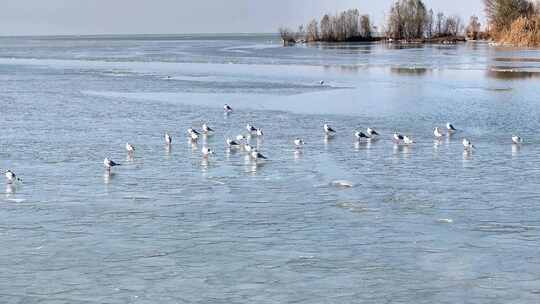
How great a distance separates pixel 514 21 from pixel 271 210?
89.9 m

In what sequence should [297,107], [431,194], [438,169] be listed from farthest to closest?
[297,107]
[438,169]
[431,194]

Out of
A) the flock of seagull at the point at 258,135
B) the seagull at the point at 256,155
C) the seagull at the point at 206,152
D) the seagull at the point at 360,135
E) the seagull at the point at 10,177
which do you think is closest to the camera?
the seagull at the point at 10,177

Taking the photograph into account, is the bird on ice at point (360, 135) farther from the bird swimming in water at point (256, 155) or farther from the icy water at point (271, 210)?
the bird swimming in water at point (256, 155)

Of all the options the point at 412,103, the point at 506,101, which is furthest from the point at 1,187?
the point at 506,101

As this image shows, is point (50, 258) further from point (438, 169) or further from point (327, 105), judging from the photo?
point (327, 105)

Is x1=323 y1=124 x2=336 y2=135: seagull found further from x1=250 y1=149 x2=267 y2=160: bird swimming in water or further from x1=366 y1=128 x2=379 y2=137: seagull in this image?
x1=250 y1=149 x2=267 y2=160: bird swimming in water

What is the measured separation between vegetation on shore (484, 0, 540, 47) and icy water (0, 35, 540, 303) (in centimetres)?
6095

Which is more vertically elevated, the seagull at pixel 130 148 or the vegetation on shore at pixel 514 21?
the vegetation on shore at pixel 514 21

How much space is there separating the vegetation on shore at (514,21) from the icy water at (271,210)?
61.0 meters

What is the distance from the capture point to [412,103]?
27531mm

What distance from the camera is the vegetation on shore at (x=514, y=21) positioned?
8281 centimetres

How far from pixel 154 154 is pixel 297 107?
32.5 ft

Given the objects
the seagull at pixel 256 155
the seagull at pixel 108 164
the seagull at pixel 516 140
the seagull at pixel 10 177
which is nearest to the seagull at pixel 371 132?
the seagull at pixel 516 140

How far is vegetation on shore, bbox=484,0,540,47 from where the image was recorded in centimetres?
8281
